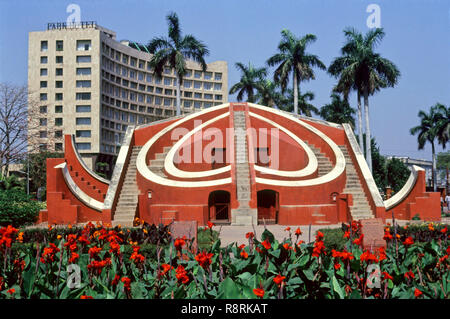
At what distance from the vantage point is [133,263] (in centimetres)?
375

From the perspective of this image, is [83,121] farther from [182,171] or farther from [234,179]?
[234,179]

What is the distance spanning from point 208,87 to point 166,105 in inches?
300

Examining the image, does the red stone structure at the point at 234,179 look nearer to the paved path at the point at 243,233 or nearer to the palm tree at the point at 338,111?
the paved path at the point at 243,233

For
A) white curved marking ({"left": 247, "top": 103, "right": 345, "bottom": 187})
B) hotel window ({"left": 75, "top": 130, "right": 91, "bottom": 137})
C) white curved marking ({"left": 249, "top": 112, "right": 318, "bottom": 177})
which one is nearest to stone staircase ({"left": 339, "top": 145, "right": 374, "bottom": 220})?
white curved marking ({"left": 247, "top": 103, "right": 345, "bottom": 187})

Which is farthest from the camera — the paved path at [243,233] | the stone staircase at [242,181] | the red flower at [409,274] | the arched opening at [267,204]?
the arched opening at [267,204]

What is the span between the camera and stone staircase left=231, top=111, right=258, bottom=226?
42.4 ft

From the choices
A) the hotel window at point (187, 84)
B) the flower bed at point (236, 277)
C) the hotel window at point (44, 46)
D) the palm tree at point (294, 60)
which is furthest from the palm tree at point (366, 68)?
the hotel window at point (187, 84)

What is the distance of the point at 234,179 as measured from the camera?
1358 cm

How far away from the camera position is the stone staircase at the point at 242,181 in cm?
1291

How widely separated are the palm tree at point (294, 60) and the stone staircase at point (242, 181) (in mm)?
10493

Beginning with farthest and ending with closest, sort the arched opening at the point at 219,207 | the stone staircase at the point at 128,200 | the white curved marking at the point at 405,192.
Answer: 1. the white curved marking at the point at 405,192
2. the arched opening at the point at 219,207
3. the stone staircase at the point at 128,200

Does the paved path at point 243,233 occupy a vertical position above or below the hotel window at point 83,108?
below

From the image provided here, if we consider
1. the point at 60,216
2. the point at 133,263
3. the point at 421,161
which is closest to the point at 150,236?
the point at 133,263
